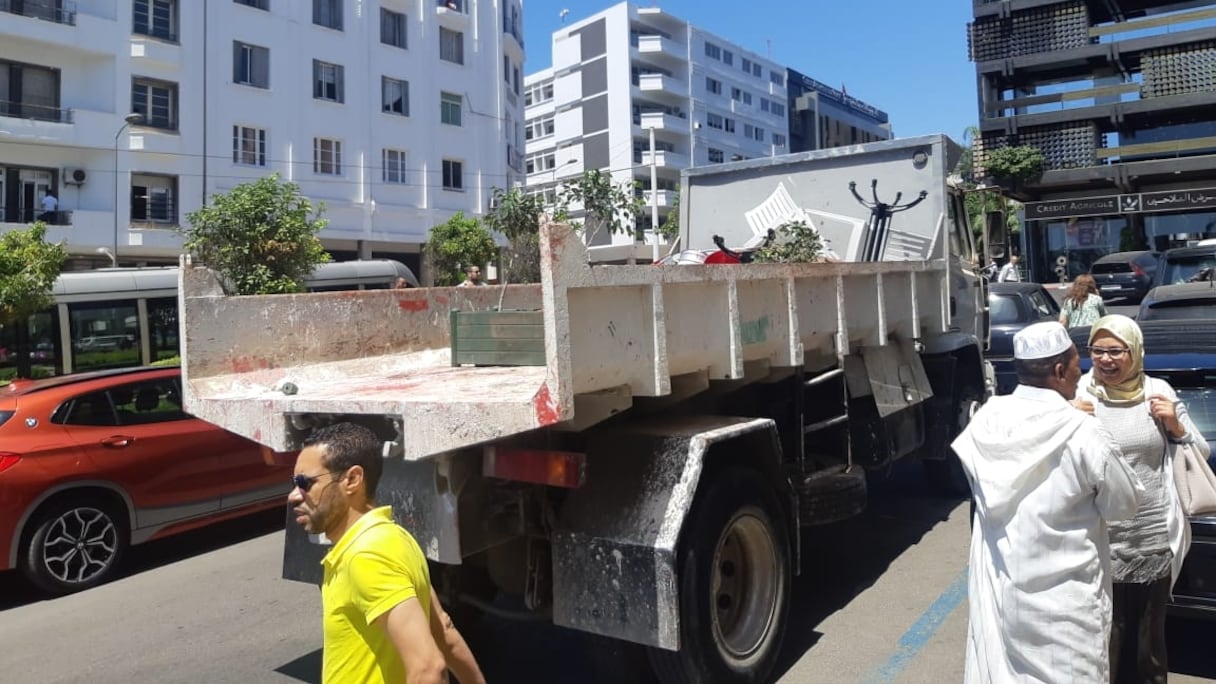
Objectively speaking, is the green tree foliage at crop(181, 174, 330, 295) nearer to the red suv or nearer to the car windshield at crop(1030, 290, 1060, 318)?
the red suv

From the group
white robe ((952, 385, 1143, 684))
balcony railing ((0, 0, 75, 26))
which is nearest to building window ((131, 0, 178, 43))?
balcony railing ((0, 0, 75, 26))

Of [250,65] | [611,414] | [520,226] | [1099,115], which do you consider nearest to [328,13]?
[250,65]

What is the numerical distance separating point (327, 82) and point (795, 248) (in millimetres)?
28730

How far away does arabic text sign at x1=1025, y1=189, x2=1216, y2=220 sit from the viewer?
28.6 metres

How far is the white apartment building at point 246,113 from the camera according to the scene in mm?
25453

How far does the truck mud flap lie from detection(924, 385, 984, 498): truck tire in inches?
169

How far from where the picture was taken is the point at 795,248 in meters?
6.52

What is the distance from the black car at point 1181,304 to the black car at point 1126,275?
12.0m

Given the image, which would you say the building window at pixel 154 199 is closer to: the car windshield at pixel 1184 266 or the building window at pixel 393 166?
the building window at pixel 393 166

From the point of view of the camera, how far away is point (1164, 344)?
4715 mm

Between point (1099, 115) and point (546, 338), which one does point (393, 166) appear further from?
point (546, 338)

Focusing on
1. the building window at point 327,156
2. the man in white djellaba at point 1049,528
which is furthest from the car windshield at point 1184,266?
the building window at point 327,156

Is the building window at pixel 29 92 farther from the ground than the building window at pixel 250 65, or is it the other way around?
the building window at pixel 250 65

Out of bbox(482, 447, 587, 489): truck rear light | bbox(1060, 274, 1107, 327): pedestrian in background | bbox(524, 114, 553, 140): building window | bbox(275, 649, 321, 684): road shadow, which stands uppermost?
bbox(524, 114, 553, 140): building window
